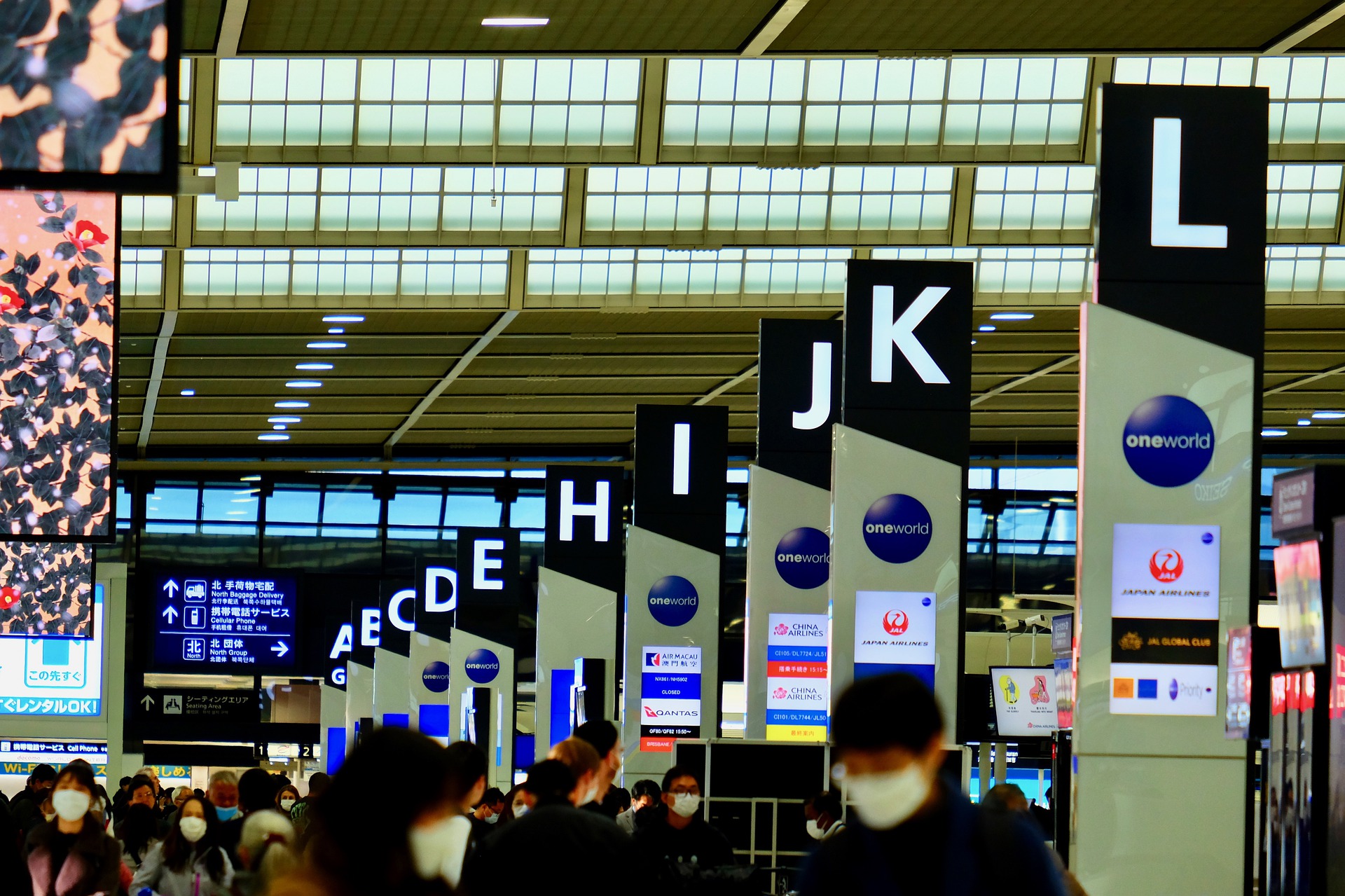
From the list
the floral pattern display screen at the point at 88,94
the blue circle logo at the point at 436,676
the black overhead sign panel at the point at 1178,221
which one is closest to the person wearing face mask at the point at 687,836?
the black overhead sign panel at the point at 1178,221

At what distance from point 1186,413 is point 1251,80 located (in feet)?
47.6

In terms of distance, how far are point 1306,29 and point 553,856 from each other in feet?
49.5

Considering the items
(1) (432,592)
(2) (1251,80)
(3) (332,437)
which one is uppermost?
(2) (1251,80)

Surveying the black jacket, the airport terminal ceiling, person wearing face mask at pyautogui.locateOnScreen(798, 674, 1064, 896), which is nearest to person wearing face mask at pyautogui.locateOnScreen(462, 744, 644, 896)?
the black jacket

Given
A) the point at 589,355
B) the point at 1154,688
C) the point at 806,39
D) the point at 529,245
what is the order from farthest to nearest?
the point at 589,355, the point at 529,245, the point at 806,39, the point at 1154,688

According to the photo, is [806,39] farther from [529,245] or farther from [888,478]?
[529,245]

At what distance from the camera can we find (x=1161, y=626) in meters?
10.6

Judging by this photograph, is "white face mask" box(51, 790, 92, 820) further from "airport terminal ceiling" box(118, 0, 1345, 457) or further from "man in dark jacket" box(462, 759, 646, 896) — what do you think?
"airport terminal ceiling" box(118, 0, 1345, 457)

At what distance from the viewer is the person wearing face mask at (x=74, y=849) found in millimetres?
9562

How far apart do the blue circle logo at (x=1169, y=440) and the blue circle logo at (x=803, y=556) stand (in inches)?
398

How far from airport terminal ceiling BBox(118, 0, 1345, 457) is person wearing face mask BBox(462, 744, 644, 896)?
12553 millimetres

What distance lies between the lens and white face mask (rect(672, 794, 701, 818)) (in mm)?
10547

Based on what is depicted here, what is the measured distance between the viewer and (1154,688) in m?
10.6

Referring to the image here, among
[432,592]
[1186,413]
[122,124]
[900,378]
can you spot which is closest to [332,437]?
[432,592]
